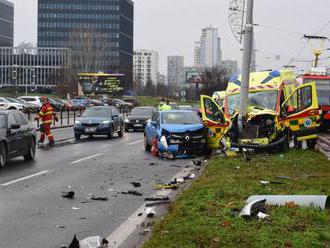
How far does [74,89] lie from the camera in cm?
10281

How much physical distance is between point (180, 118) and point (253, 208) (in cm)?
1203

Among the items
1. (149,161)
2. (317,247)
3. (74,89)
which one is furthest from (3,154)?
(74,89)

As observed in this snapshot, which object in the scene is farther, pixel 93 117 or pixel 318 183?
pixel 93 117

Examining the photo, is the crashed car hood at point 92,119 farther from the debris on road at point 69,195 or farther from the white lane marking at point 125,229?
the white lane marking at point 125,229

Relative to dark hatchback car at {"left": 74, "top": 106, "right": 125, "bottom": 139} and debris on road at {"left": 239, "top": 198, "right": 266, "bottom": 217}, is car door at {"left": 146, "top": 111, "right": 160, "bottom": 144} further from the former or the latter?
debris on road at {"left": 239, "top": 198, "right": 266, "bottom": 217}

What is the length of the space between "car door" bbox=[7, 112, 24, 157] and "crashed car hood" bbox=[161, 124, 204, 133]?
4.58m

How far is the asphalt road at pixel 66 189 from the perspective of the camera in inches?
306

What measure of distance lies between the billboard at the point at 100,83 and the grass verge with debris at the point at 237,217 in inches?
2596

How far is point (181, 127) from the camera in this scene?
1870 cm

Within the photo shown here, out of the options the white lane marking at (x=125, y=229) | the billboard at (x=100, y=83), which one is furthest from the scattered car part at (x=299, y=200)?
the billboard at (x=100, y=83)

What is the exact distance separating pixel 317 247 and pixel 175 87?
151 m

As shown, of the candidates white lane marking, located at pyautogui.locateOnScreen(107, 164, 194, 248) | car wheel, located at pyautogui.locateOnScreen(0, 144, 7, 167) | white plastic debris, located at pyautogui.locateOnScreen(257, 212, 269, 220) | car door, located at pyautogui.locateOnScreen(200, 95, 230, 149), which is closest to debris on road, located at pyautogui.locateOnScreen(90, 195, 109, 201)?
white lane marking, located at pyautogui.locateOnScreen(107, 164, 194, 248)

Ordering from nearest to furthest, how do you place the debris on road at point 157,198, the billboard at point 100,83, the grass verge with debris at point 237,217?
the grass verge with debris at point 237,217, the debris on road at point 157,198, the billboard at point 100,83

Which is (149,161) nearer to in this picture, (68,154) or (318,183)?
(68,154)
